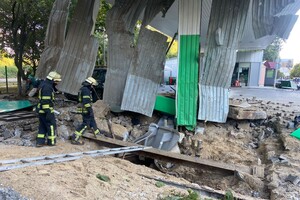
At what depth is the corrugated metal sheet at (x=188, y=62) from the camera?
8.09 metres

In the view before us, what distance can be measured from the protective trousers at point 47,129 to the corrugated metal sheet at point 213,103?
4518mm

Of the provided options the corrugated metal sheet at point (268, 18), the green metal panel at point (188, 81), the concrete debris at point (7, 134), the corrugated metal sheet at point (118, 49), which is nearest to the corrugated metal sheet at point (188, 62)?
the green metal panel at point (188, 81)

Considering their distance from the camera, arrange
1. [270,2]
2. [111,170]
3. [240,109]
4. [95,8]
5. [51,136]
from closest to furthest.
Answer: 1. [111,170]
2. [51,136]
3. [270,2]
4. [240,109]
5. [95,8]

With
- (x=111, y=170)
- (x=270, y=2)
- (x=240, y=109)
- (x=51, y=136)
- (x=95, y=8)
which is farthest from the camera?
(x=95, y=8)

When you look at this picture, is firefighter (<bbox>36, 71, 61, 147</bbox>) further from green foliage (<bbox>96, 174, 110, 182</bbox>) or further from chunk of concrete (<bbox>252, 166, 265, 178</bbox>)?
chunk of concrete (<bbox>252, 166, 265, 178</bbox>)

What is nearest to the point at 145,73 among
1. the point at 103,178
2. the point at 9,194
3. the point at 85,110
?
the point at 85,110

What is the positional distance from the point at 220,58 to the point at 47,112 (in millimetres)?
5390

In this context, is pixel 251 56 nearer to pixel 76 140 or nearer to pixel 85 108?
pixel 85 108

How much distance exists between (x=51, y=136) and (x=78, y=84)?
3184mm

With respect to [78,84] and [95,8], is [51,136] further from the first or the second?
[95,8]

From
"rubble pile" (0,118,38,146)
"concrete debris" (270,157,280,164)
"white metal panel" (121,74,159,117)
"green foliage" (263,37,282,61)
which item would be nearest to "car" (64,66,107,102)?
"white metal panel" (121,74,159,117)

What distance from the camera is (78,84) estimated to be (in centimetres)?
876

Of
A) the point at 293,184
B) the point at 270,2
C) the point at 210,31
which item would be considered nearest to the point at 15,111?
the point at 210,31

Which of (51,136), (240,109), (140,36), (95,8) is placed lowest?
(51,136)
